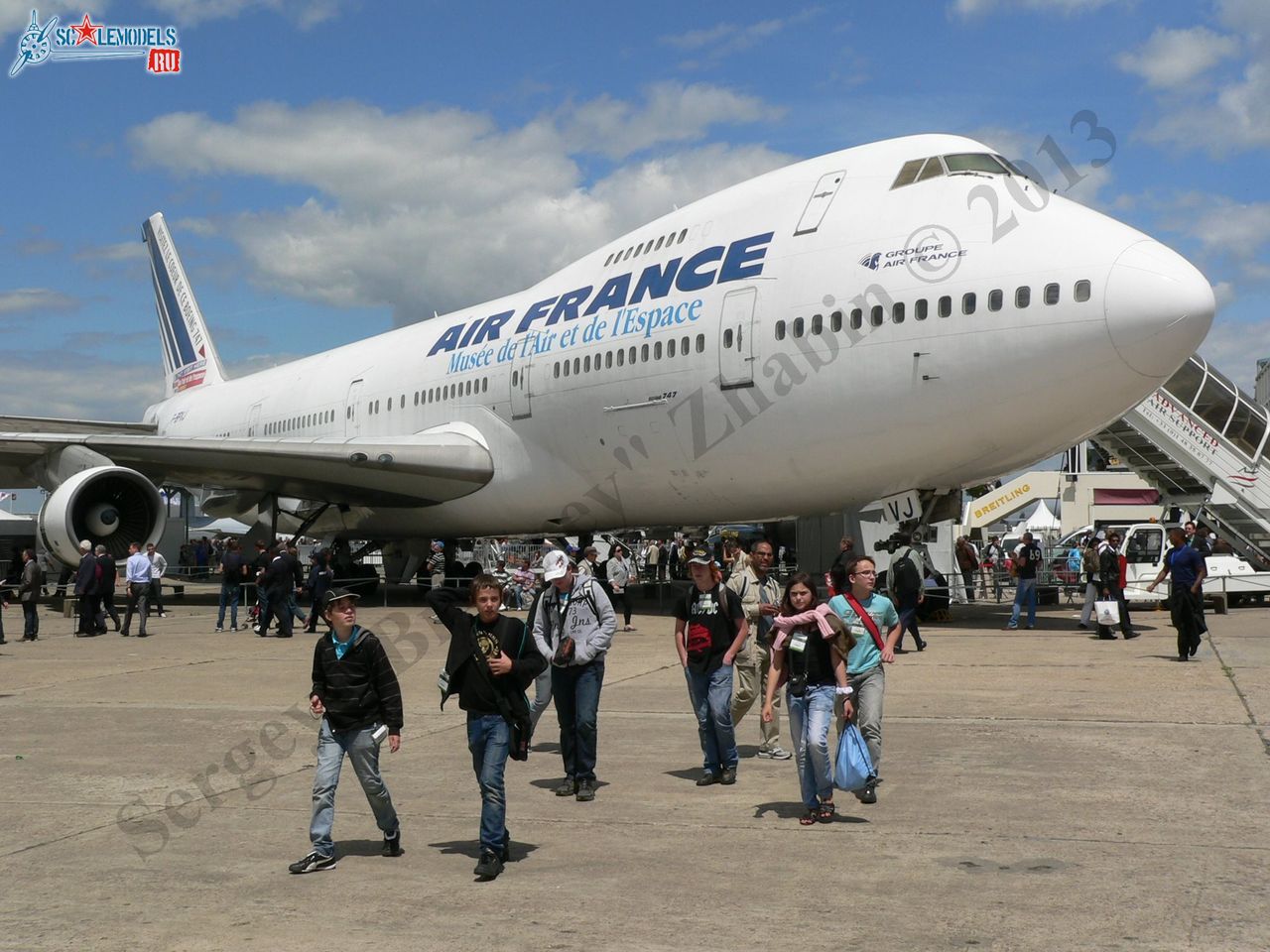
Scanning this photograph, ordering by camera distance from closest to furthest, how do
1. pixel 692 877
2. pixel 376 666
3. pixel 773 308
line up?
pixel 692 877, pixel 376 666, pixel 773 308

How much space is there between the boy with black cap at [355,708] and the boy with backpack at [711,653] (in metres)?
2.22

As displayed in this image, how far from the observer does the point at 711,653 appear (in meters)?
8.21

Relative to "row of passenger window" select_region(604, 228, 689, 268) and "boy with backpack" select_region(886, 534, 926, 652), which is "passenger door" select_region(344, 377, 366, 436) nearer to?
"row of passenger window" select_region(604, 228, 689, 268)

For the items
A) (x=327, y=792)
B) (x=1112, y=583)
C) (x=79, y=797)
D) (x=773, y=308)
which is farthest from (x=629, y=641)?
(x=327, y=792)

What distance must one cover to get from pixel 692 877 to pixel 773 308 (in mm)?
11404

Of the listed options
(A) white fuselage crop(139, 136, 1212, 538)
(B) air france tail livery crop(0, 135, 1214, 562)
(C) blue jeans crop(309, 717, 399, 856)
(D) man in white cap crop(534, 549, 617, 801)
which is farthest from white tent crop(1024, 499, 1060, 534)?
(C) blue jeans crop(309, 717, 399, 856)

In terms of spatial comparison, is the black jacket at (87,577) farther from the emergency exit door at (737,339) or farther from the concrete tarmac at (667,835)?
the emergency exit door at (737,339)

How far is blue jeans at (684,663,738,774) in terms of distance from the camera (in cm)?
794

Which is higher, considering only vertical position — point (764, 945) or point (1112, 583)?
point (1112, 583)

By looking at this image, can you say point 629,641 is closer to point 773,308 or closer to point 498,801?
point 773,308

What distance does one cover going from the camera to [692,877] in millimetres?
5773

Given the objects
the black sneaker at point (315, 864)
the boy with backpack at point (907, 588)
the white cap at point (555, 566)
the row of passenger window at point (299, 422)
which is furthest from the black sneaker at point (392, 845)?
the row of passenger window at point (299, 422)

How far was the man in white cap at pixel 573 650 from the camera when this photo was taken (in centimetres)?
773

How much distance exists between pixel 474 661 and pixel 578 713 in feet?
4.99
